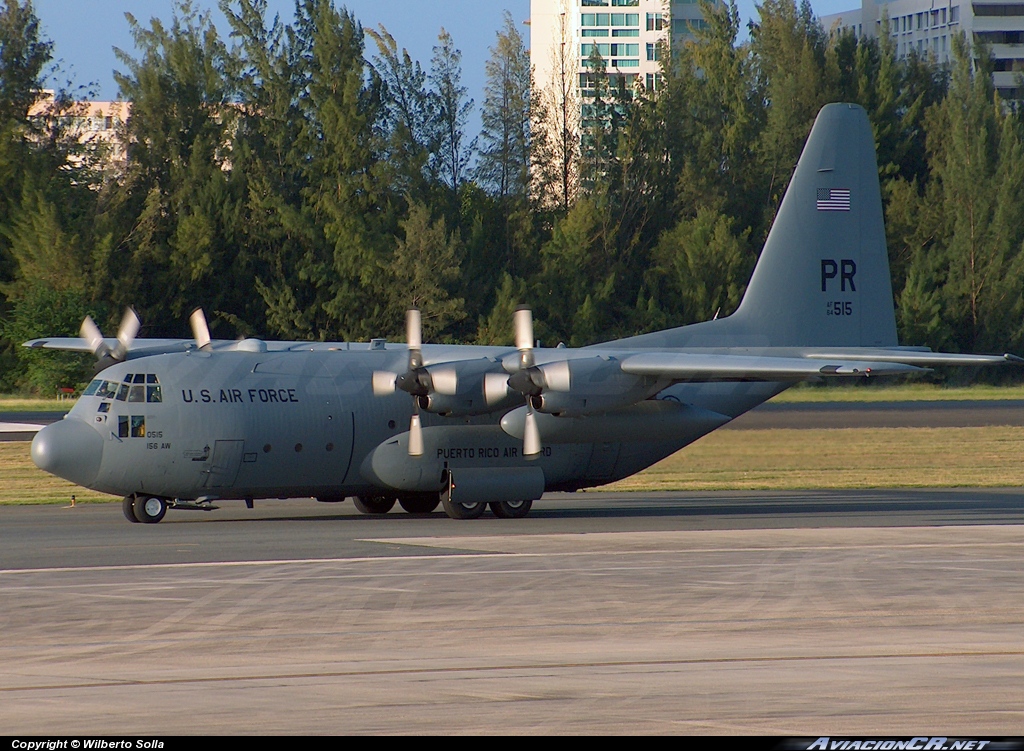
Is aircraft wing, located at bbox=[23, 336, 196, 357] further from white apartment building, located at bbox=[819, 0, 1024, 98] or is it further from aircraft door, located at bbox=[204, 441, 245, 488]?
white apartment building, located at bbox=[819, 0, 1024, 98]

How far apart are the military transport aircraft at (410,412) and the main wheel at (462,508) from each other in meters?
0.06

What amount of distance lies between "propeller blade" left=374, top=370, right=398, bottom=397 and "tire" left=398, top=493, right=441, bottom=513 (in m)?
2.63

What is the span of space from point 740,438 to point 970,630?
23321mm

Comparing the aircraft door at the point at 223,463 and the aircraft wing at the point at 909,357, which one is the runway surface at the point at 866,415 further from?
the aircraft door at the point at 223,463

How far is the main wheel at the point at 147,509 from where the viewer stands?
23.3m

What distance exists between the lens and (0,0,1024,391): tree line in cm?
6225

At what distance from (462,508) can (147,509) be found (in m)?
5.35

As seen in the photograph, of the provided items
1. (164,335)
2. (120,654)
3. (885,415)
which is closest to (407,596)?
(120,654)

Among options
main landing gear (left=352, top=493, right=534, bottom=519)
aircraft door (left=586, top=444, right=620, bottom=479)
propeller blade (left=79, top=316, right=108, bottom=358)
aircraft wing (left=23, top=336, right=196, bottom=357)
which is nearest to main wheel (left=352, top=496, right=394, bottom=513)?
main landing gear (left=352, top=493, right=534, bottom=519)

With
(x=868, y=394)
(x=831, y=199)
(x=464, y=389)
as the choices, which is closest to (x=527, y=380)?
(x=464, y=389)

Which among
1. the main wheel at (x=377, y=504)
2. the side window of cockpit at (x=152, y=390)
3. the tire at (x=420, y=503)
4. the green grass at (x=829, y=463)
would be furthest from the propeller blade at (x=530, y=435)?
the green grass at (x=829, y=463)

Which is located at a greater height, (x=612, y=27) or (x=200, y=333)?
(x=612, y=27)

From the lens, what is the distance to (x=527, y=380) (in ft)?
75.5

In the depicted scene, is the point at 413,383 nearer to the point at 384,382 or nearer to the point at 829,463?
the point at 384,382
